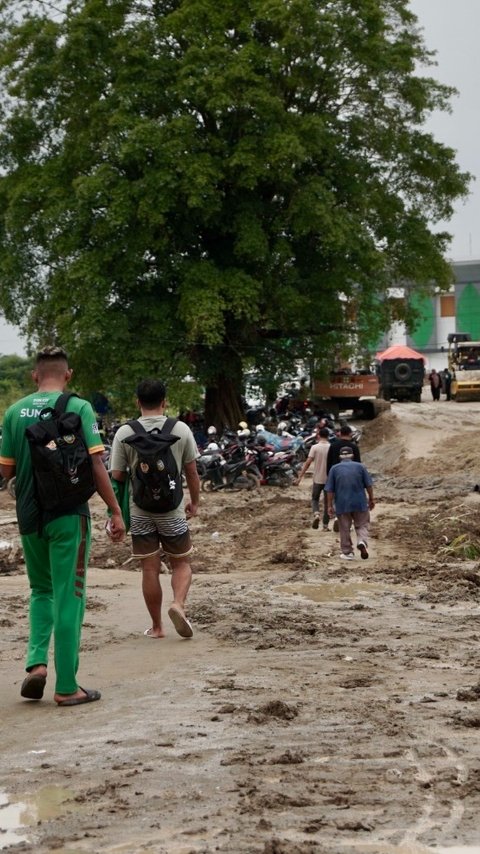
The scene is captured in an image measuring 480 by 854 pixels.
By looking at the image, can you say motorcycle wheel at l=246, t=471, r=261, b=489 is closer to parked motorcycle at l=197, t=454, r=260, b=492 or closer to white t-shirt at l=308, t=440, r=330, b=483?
parked motorcycle at l=197, t=454, r=260, b=492

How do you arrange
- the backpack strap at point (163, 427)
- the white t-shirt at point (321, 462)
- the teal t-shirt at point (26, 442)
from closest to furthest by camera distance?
the teal t-shirt at point (26, 442) < the backpack strap at point (163, 427) < the white t-shirt at point (321, 462)

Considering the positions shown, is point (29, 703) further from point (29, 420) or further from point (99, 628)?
point (99, 628)

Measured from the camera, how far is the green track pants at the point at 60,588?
24.4 ft

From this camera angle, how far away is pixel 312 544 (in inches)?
707

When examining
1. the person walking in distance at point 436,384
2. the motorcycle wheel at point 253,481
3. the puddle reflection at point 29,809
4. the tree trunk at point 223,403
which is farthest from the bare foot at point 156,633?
the person walking in distance at point 436,384

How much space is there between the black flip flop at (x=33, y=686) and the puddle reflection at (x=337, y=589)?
5.01 m

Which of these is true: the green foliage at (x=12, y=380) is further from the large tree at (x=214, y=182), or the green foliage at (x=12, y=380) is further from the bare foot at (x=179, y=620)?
the bare foot at (x=179, y=620)

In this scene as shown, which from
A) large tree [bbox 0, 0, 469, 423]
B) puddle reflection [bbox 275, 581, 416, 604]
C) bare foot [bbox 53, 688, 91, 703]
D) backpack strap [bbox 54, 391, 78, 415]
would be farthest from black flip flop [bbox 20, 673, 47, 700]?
large tree [bbox 0, 0, 469, 423]

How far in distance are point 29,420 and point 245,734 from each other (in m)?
2.22

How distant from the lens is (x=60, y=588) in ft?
24.4

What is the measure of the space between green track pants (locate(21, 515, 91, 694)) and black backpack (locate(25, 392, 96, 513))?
0.49ft

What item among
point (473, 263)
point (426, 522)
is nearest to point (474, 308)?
point (473, 263)

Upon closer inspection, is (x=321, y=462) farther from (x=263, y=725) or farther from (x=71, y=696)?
(x=263, y=725)

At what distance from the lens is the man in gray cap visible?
51.7 ft
